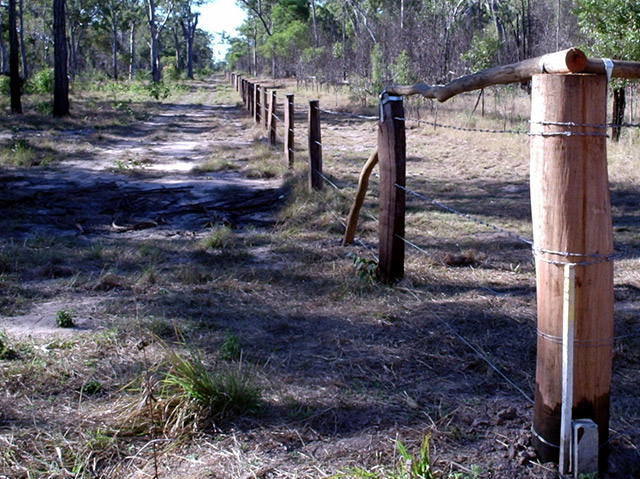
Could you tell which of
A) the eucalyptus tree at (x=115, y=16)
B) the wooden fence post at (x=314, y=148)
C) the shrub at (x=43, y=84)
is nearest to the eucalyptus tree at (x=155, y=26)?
the eucalyptus tree at (x=115, y=16)

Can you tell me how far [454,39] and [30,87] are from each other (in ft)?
52.8

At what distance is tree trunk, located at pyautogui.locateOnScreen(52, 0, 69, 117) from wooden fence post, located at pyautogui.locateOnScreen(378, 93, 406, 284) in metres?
16.9

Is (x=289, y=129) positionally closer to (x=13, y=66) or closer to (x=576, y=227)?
(x=576, y=227)

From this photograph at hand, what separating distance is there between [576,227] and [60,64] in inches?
798

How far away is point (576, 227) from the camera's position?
238cm

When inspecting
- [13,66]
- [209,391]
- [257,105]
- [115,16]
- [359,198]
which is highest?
[115,16]

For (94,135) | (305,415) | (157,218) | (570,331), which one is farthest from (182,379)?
(94,135)

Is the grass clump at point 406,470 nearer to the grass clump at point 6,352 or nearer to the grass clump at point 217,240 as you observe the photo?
the grass clump at point 6,352

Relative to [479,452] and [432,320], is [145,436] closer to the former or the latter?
[479,452]

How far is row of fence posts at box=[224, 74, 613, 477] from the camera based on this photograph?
93.1 inches

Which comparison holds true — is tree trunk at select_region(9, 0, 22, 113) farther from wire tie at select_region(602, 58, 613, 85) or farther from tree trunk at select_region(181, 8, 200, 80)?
tree trunk at select_region(181, 8, 200, 80)

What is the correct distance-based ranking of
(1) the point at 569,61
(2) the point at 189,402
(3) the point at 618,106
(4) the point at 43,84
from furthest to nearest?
(4) the point at 43,84 < (3) the point at 618,106 < (2) the point at 189,402 < (1) the point at 569,61

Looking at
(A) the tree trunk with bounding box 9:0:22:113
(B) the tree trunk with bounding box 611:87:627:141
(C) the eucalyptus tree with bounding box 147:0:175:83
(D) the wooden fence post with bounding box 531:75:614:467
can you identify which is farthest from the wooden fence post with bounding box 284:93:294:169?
(C) the eucalyptus tree with bounding box 147:0:175:83

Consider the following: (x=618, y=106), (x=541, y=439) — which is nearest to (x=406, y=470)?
(x=541, y=439)
